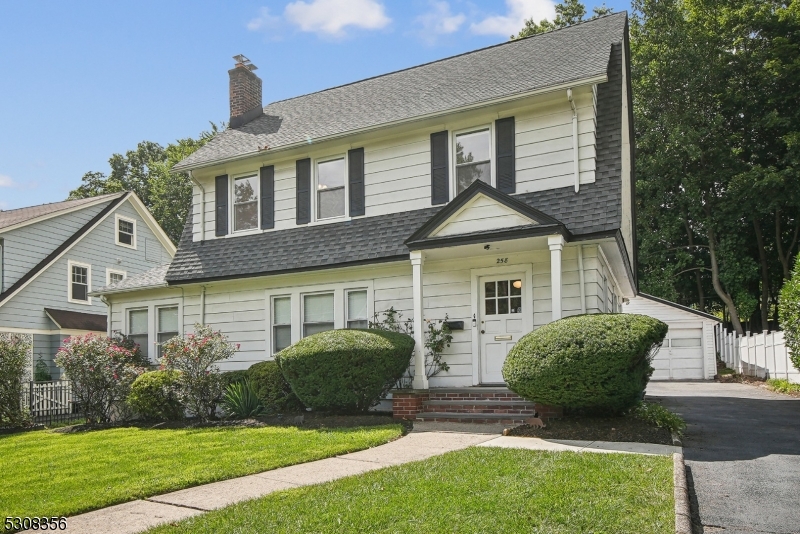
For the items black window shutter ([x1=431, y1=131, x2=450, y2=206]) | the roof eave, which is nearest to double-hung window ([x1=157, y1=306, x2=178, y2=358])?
the roof eave

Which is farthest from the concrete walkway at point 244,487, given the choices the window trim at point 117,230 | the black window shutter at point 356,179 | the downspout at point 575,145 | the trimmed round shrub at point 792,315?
the window trim at point 117,230

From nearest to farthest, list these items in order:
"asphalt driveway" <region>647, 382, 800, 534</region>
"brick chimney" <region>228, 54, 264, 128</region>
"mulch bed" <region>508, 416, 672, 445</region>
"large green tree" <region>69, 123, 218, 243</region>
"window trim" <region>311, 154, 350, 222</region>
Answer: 1. "asphalt driveway" <region>647, 382, 800, 534</region>
2. "mulch bed" <region>508, 416, 672, 445</region>
3. "window trim" <region>311, 154, 350, 222</region>
4. "brick chimney" <region>228, 54, 264, 128</region>
5. "large green tree" <region>69, 123, 218, 243</region>

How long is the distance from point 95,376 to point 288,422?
14.6ft

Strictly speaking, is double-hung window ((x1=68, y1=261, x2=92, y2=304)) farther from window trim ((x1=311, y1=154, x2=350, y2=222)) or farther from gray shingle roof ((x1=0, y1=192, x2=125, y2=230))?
window trim ((x1=311, y1=154, x2=350, y2=222))

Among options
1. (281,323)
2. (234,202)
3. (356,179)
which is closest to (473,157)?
(356,179)

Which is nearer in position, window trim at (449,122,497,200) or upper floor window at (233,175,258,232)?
window trim at (449,122,497,200)

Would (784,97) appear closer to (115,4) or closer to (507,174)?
(507,174)

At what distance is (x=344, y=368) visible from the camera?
10320 millimetres

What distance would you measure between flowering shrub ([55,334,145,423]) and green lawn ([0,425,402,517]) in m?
1.48

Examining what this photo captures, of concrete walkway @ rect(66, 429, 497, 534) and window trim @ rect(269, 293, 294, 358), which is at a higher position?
window trim @ rect(269, 293, 294, 358)

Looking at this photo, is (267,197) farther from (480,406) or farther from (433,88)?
(480,406)

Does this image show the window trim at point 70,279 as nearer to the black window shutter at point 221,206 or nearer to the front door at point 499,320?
the black window shutter at point 221,206

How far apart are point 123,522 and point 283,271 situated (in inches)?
331

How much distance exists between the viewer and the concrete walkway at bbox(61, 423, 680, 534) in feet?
16.2
